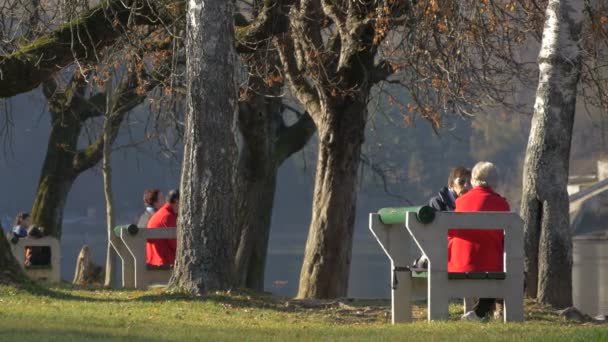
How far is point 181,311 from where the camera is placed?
12.9 metres

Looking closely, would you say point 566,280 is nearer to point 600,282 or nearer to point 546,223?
point 546,223

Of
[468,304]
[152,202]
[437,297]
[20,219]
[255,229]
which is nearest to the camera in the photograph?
[437,297]

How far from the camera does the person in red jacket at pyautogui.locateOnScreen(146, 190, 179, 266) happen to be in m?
17.9

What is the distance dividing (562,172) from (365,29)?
461cm

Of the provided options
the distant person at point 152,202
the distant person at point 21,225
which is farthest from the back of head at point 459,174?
the distant person at point 21,225

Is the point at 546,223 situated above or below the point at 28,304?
above

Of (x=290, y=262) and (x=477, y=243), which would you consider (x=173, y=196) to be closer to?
Result: (x=477, y=243)

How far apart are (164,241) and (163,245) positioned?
2.6 inches

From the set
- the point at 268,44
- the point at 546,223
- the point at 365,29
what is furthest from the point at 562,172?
the point at 268,44

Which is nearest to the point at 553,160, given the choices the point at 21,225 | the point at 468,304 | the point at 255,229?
the point at 468,304

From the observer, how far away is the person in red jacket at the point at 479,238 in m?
12.0

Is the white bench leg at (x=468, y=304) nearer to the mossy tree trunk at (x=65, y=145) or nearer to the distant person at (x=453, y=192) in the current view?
the distant person at (x=453, y=192)

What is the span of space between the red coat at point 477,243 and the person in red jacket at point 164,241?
636cm

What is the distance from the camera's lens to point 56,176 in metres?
27.5
